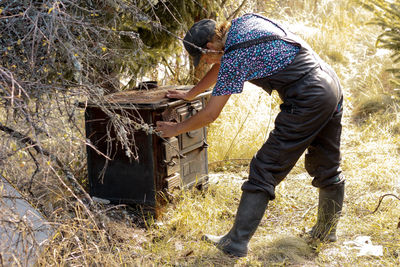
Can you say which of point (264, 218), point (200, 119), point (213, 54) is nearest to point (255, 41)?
point (213, 54)

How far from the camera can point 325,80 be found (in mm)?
3396

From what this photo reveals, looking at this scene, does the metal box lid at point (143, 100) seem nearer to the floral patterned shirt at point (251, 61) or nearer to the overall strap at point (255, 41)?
the floral patterned shirt at point (251, 61)

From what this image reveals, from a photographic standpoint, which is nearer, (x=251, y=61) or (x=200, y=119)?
(x=251, y=61)

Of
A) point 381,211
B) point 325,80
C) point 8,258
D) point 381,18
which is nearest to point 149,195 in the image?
point 8,258

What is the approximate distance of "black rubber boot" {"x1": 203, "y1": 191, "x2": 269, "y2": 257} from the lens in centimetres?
350

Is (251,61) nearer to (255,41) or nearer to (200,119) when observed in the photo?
(255,41)

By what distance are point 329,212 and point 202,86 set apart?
1472 millimetres

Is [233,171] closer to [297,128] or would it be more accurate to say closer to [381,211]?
[381,211]

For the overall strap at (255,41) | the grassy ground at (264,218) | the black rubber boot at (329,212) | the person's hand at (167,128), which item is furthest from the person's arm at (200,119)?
the black rubber boot at (329,212)

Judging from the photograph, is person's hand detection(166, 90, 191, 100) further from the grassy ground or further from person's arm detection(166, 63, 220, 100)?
the grassy ground

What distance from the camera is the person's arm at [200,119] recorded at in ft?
11.2

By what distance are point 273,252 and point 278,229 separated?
469mm

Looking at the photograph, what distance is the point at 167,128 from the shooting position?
12.4ft

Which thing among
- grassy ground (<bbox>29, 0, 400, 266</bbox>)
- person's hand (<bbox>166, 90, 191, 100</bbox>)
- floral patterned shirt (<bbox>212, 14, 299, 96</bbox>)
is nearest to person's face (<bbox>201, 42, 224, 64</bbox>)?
floral patterned shirt (<bbox>212, 14, 299, 96</bbox>)
